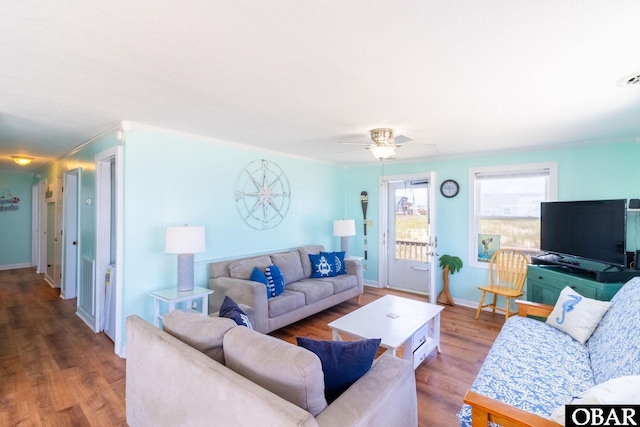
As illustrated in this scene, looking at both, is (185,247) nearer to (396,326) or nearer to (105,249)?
(105,249)

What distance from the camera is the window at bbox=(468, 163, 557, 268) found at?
411 centimetres

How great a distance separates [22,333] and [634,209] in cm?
672

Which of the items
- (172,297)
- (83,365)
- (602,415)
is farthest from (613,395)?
(83,365)

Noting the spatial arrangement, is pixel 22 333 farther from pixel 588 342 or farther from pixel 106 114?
pixel 588 342

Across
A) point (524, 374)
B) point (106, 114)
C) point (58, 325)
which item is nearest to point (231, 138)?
point (106, 114)

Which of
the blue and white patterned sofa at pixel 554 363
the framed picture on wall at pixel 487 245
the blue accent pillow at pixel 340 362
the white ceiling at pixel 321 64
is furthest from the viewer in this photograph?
the framed picture on wall at pixel 487 245

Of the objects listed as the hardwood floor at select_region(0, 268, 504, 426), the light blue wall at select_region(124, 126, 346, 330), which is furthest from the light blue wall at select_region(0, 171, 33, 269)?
the light blue wall at select_region(124, 126, 346, 330)

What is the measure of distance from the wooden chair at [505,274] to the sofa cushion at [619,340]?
173cm

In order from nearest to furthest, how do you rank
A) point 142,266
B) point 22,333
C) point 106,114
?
point 106,114 → point 142,266 → point 22,333

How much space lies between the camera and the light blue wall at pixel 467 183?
139 inches

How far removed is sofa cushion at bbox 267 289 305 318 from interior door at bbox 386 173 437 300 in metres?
2.37

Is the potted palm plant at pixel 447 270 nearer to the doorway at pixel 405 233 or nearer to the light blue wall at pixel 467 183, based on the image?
the light blue wall at pixel 467 183

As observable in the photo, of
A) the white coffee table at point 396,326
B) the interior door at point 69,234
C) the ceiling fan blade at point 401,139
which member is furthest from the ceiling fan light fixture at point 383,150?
the interior door at point 69,234

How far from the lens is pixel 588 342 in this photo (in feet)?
7.36
